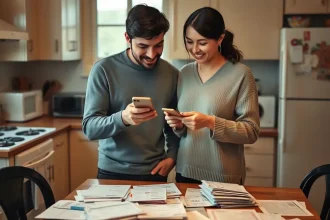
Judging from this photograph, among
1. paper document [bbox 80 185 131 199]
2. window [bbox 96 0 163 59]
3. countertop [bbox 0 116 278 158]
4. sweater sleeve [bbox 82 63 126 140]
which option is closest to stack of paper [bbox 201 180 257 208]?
paper document [bbox 80 185 131 199]

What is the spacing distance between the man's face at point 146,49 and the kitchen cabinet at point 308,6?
2.03 metres

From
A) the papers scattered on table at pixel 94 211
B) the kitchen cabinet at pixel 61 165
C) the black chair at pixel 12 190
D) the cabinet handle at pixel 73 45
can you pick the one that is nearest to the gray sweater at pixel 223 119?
the papers scattered on table at pixel 94 211

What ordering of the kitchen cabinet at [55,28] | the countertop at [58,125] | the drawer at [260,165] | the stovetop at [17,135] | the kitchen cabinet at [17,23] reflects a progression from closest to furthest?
the stovetop at [17,135] → the countertop at [58,125] → the kitchen cabinet at [17,23] → the drawer at [260,165] → the kitchen cabinet at [55,28]

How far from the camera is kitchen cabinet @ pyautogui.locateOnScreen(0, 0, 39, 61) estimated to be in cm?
350

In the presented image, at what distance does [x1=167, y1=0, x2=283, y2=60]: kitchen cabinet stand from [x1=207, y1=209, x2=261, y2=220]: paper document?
2237 millimetres

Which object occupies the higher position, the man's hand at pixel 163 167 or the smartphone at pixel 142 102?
the smartphone at pixel 142 102

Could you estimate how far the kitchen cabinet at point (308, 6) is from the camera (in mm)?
3588

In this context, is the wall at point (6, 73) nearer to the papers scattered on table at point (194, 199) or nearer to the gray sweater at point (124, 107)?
the gray sweater at point (124, 107)

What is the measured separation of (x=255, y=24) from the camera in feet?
12.0

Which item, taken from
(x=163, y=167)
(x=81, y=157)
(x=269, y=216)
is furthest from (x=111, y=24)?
(x=269, y=216)

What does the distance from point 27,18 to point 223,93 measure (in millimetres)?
2232

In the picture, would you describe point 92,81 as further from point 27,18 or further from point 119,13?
point 119,13

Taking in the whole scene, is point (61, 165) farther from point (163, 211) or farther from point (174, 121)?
point (163, 211)

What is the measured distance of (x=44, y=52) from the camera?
12.4ft
